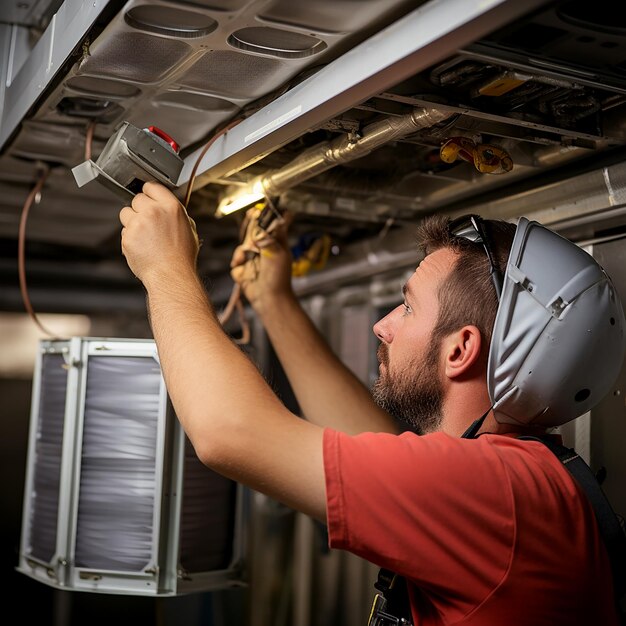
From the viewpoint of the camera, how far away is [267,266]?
2.18 m

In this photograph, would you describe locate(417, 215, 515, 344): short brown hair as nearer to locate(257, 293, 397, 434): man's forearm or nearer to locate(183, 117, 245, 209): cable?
locate(183, 117, 245, 209): cable

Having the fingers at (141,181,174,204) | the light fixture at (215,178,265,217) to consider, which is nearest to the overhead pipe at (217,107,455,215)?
the light fixture at (215,178,265,217)

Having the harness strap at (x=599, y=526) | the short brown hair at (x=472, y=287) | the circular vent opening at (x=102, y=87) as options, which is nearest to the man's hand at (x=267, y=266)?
the circular vent opening at (x=102, y=87)

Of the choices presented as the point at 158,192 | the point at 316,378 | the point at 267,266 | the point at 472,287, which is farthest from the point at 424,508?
the point at 267,266

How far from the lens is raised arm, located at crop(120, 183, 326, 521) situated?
3.73 ft

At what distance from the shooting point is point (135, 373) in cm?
184

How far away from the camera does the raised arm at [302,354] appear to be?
2.08m

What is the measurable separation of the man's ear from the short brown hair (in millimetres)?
18

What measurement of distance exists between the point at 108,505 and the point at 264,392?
Result: 803 millimetres

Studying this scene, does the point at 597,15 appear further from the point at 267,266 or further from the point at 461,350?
the point at 267,266

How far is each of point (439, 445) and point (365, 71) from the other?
57cm

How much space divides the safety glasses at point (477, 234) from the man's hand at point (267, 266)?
70 centimetres

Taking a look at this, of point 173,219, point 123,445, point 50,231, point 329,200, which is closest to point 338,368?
point 329,200

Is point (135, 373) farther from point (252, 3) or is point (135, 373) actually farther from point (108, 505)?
point (252, 3)
